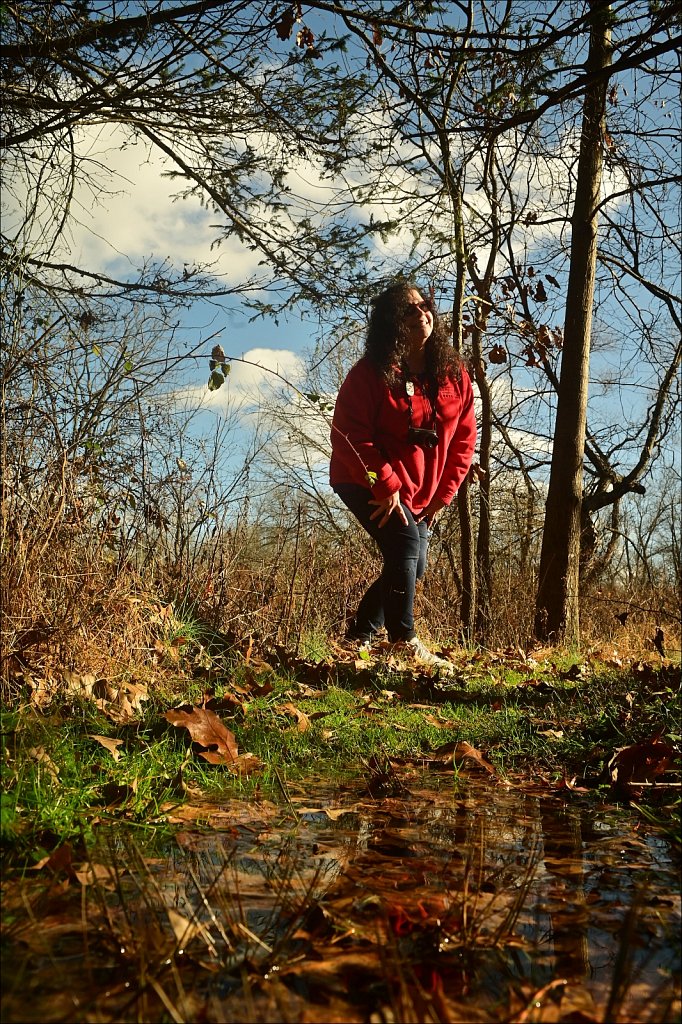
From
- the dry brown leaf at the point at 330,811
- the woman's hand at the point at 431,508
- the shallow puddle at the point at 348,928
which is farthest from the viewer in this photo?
the woman's hand at the point at 431,508

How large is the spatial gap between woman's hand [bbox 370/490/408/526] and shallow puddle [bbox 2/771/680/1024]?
365cm

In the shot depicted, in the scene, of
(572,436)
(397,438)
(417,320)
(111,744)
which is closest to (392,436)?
(397,438)

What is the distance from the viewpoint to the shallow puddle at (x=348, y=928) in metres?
1.35

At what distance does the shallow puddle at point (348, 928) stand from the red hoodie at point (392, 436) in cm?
382

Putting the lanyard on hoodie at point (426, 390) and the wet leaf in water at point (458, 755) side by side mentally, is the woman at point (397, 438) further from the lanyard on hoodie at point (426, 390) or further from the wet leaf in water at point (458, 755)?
the wet leaf in water at point (458, 755)

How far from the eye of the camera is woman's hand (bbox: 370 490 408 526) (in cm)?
603

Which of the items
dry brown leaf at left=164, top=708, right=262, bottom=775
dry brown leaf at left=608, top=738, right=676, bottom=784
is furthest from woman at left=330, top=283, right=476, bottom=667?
dry brown leaf at left=608, top=738, right=676, bottom=784

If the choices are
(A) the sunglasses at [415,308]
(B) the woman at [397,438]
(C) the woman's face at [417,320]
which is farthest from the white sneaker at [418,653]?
(A) the sunglasses at [415,308]

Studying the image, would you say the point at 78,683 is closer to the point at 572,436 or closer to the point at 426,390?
the point at 426,390

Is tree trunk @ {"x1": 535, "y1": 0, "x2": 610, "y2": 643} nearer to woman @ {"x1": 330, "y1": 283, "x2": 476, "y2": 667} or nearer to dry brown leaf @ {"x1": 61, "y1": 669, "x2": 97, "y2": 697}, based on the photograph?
woman @ {"x1": 330, "y1": 283, "x2": 476, "y2": 667}

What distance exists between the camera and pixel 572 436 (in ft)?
31.2

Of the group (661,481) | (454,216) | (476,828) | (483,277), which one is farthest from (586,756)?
(661,481)

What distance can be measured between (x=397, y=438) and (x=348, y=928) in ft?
16.5

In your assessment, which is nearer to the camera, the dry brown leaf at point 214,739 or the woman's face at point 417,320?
the dry brown leaf at point 214,739
